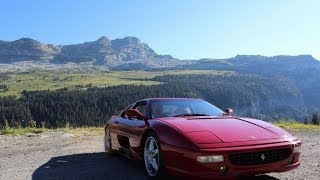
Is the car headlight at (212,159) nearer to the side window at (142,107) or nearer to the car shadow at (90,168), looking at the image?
the car shadow at (90,168)

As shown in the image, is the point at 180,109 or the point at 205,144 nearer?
the point at 205,144

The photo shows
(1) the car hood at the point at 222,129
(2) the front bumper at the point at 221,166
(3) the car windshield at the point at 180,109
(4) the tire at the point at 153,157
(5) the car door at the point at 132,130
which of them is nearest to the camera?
(2) the front bumper at the point at 221,166

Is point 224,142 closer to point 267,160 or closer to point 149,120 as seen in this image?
point 267,160

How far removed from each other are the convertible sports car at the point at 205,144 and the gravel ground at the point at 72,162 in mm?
613

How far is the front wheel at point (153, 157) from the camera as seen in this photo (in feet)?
21.3

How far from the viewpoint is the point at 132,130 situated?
7887 mm

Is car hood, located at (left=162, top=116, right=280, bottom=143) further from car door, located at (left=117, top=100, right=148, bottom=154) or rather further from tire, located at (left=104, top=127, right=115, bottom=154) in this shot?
tire, located at (left=104, top=127, right=115, bottom=154)

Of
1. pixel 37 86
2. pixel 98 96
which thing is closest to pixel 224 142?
pixel 98 96

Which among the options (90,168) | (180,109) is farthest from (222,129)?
(90,168)

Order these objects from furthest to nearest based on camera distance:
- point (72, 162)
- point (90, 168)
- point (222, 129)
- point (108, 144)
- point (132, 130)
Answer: point (108, 144)
point (72, 162)
point (90, 168)
point (132, 130)
point (222, 129)

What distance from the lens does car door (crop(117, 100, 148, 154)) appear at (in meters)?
7.51

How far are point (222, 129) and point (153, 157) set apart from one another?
1.27 metres

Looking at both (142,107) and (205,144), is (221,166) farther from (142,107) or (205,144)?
(142,107)

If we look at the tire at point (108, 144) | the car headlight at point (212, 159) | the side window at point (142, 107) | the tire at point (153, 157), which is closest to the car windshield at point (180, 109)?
the side window at point (142, 107)
